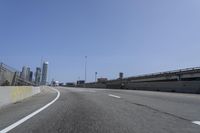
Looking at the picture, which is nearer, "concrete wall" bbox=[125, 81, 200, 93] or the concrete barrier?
the concrete barrier

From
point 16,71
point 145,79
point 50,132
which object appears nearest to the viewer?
point 50,132

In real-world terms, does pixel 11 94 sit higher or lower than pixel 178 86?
lower

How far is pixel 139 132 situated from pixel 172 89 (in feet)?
144

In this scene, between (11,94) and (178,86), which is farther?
(178,86)

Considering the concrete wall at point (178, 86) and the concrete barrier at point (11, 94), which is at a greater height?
the concrete wall at point (178, 86)

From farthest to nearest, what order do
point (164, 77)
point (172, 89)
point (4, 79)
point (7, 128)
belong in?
point (164, 77), point (172, 89), point (4, 79), point (7, 128)

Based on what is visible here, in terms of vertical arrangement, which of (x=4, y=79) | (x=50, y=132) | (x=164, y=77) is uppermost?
(x=164, y=77)

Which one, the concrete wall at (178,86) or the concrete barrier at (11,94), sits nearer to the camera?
the concrete barrier at (11,94)

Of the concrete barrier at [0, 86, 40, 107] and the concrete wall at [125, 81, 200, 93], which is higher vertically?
the concrete wall at [125, 81, 200, 93]

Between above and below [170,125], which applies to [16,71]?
Answer: above

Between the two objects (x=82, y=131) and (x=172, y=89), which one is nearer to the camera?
(x=82, y=131)

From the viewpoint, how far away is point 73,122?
10.2 m

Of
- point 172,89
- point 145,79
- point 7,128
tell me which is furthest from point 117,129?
point 145,79

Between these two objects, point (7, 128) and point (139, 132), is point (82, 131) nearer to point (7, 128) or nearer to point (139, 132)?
point (139, 132)
